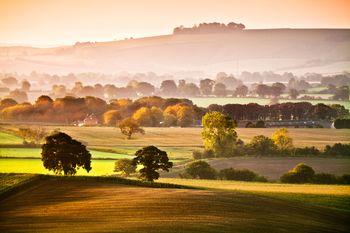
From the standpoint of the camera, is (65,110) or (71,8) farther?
(71,8)

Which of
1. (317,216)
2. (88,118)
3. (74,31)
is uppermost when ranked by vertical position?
(74,31)

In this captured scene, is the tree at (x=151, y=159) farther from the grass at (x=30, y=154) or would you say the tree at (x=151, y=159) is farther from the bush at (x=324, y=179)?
the grass at (x=30, y=154)

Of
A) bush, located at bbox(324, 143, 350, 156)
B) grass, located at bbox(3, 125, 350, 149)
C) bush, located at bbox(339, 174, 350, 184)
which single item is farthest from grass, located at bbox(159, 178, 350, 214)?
grass, located at bbox(3, 125, 350, 149)

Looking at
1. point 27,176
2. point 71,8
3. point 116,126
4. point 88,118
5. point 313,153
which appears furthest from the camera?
point 71,8

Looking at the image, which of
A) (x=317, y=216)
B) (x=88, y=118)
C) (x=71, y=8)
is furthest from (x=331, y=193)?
(x=71, y=8)

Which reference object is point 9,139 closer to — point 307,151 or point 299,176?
point 307,151

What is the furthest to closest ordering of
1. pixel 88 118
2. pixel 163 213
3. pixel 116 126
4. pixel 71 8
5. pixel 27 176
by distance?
pixel 71 8, pixel 88 118, pixel 116 126, pixel 27 176, pixel 163 213

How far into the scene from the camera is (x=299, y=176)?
57.3 metres

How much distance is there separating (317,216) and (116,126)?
57.1m

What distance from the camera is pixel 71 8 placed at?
15250 cm

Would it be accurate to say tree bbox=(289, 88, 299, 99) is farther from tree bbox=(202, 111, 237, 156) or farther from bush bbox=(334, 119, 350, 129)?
tree bbox=(202, 111, 237, 156)

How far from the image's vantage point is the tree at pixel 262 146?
225 feet

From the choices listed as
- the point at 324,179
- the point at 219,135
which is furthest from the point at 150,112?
the point at 324,179

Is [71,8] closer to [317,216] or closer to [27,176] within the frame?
[27,176]
